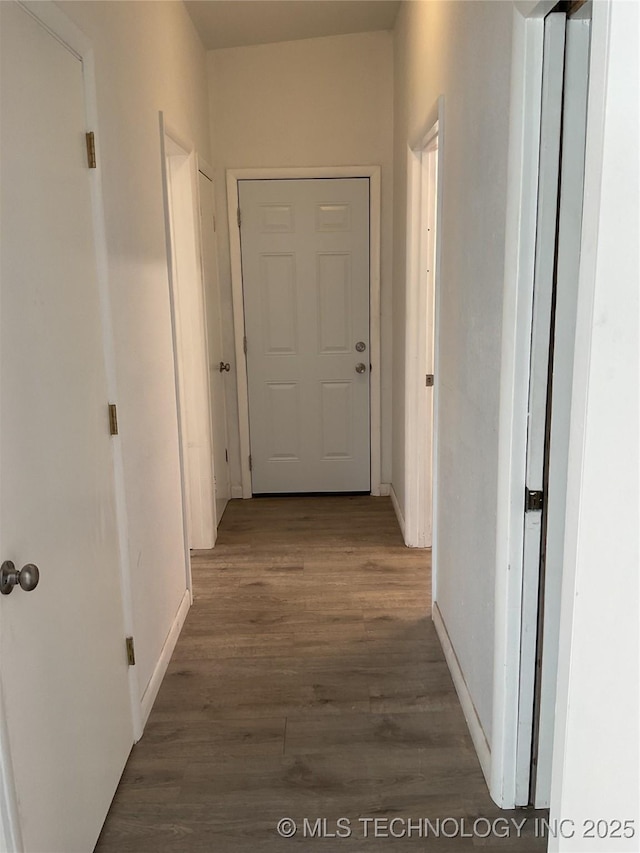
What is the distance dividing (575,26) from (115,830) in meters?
2.28

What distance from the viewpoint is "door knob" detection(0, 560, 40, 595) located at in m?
1.30

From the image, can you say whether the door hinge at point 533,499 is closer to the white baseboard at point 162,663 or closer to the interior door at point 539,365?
the interior door at point 539,365

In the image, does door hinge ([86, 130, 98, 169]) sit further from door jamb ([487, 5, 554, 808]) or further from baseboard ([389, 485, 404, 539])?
baseboard ([389, 485, 404, 539])

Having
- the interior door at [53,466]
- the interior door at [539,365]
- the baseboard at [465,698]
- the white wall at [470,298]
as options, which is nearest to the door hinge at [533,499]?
the interior door at [539,365]

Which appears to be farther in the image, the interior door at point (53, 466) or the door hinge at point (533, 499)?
the door hinge at point (533, 499)

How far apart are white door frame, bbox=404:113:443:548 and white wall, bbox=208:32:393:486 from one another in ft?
2.72

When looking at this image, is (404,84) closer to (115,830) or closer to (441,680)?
(441,680)

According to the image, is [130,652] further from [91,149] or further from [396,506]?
[396,506]

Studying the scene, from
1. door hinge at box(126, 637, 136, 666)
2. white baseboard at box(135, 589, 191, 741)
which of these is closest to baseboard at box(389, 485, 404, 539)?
white baseboard at box(135, 589, 191, 741)

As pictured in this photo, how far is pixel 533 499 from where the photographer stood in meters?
1.73

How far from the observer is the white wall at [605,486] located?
0.87 meters

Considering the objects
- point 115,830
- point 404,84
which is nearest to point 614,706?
point 115,830

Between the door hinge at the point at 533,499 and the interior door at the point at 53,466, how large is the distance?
3.72 ft

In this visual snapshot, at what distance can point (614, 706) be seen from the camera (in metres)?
0.99
